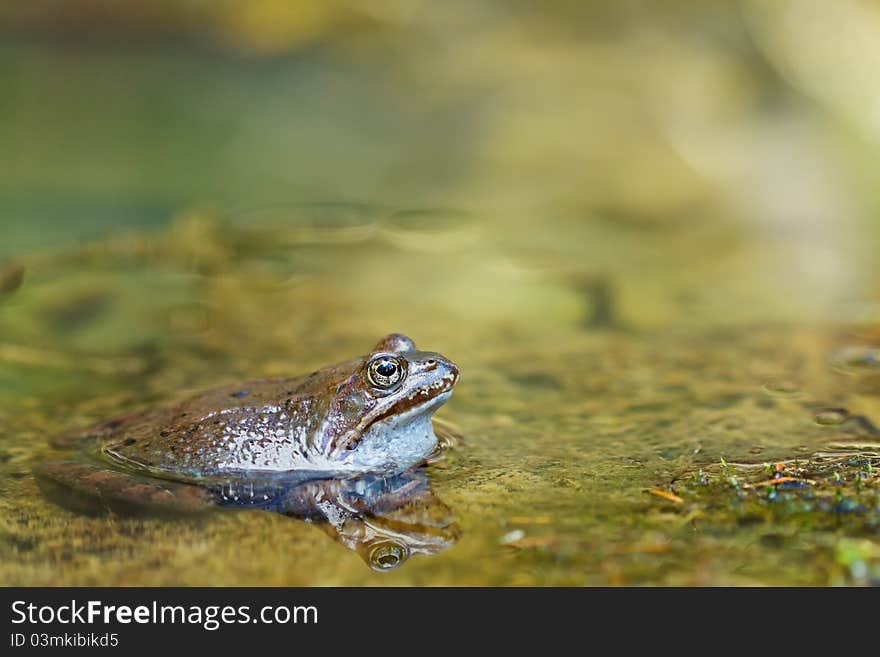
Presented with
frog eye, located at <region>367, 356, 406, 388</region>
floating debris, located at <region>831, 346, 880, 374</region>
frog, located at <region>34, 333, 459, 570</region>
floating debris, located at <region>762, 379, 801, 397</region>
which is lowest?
frog, located at <region>34, 333, 459, 570</region>

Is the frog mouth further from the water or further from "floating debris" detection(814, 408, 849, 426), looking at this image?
"floating debris" detection(814, 408, 849, 426)

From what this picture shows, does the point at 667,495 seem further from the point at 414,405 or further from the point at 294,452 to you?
the point at 294,452

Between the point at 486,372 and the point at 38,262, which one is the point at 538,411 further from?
the point at 38,262

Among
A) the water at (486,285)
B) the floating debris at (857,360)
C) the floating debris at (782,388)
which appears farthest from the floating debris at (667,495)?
the floating debris at (857,360)

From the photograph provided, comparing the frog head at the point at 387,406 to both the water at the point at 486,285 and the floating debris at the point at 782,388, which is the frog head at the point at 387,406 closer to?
the water at the point at 486,285

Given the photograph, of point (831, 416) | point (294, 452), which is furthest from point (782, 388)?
point (294, 452)

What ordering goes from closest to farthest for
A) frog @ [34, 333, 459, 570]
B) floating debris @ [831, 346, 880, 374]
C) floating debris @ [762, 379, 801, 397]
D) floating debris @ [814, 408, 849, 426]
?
frog @ [34, 333, 459, 570] → floating debris @ [814, 408, 849, 426] → floating debris @ [762, 379, 801, 397] → floating debris @ [831, 346, 880, 374]

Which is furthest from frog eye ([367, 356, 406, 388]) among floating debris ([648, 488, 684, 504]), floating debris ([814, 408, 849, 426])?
floating debris ([814, 408, 849, 426])
